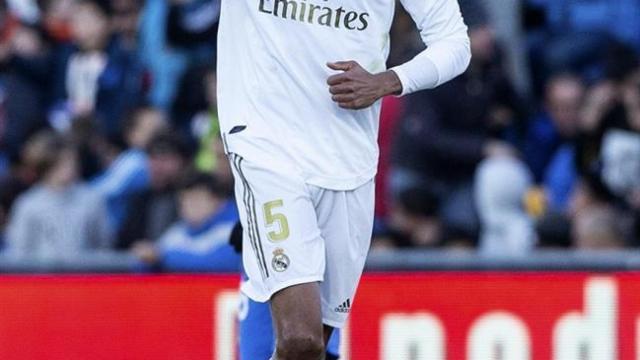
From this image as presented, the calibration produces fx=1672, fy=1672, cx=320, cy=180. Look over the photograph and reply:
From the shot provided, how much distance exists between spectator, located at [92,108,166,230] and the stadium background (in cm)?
2

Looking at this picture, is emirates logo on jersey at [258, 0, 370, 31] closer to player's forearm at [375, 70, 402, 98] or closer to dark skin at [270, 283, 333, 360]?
player's forearm at [375, 70, 402, 98]

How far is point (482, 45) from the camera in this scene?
Answer: 1024 centimetres

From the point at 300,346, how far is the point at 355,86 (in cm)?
91

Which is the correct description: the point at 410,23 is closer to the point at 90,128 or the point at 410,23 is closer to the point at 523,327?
the point at 90,128

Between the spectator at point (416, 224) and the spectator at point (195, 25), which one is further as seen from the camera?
the spectator at point (195, 25)

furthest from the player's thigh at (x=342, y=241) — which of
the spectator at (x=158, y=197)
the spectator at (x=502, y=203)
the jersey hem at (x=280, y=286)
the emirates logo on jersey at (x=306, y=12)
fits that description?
the spectator at (x=158, y=197)

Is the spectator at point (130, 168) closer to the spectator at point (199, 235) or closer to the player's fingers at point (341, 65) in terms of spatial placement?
the spectator at point (199, 235)

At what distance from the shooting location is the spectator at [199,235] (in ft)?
28.4

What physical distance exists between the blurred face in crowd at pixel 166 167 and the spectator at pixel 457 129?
132 cm

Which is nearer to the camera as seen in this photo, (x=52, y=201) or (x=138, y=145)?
(x=52, y=201)

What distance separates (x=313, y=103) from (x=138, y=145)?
5144 mm

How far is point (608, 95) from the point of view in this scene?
9922mm

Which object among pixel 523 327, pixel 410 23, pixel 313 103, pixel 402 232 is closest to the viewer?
pixel 313 103

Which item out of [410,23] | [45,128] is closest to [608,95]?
[410,23]
